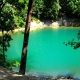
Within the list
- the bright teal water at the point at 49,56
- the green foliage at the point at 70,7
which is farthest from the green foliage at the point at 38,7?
the bright teal water at the point at 49,56

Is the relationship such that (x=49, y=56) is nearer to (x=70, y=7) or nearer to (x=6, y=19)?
(x=6, y=19)

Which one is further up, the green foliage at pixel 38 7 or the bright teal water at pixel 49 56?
the green foliage at pixel 38 7

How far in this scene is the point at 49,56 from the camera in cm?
2698

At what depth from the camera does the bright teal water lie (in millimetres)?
21172

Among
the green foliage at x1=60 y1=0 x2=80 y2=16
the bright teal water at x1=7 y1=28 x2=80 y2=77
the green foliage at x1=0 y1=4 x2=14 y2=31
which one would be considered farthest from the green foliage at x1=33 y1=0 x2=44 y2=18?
the green foliage at x1=0 y1=4 x2=14 y2=31

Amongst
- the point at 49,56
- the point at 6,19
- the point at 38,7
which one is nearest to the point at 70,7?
the point at 38,7

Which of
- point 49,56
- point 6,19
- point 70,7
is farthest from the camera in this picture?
point 70,7

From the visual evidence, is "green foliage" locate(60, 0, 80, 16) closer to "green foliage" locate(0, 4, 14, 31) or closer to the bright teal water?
the bright teal water

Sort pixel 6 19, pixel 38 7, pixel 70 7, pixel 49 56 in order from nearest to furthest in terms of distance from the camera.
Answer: pixel 6 19
pixel 49 56
pixel 38 7
pixel 70 7

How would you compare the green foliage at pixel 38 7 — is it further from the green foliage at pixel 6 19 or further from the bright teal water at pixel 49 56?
the green foliage at pixel 6 19

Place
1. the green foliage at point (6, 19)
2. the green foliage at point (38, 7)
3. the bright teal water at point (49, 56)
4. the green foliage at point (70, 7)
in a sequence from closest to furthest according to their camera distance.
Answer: the green foliage at point (6, 19) → the bright teal water at point (49, 56) → the green foliage at point (38, 7) → the green foliage at point (70, 7)

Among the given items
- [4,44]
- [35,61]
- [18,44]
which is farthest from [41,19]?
[4,44]

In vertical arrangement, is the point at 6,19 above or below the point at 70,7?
below

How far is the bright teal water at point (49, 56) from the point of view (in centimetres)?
2117
